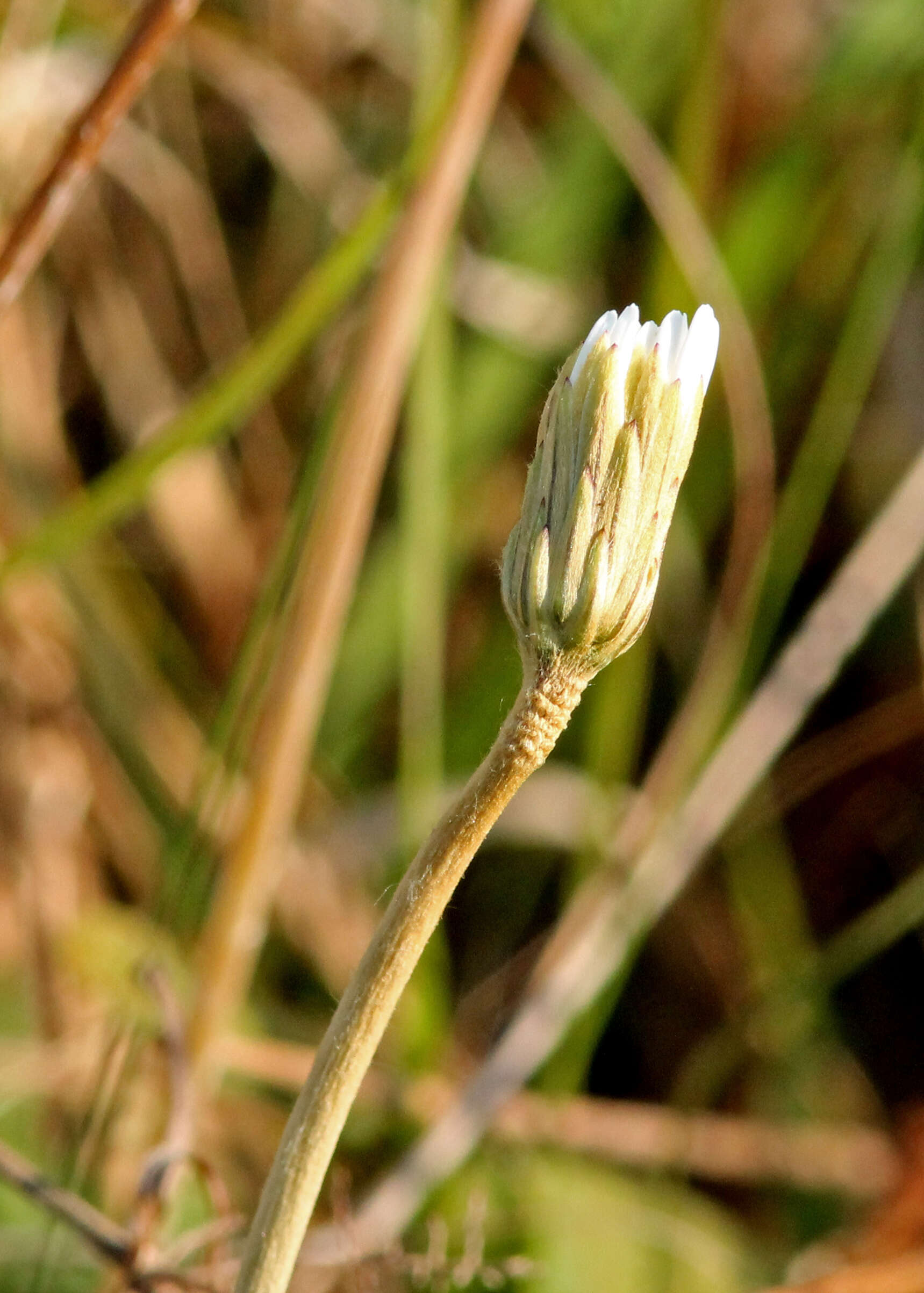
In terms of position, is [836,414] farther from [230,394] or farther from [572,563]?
[572,563]

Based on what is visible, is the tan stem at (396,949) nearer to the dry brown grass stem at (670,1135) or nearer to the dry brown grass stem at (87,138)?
the dry brown grass stem at (87,138)

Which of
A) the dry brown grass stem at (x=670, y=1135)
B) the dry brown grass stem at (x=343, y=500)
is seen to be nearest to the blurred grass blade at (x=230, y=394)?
the dry brown grass stem at (x=343, y=500)

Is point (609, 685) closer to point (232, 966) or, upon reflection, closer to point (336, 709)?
point (336, 709)

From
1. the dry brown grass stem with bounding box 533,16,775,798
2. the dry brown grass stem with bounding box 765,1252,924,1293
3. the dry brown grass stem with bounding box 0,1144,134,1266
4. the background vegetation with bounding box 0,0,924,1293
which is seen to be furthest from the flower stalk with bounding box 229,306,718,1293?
the dry brown grass stem with bounding box 533,16,775,798

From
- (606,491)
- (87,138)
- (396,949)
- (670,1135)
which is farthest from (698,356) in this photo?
(670,1135)

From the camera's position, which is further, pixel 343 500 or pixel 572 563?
pixel 343 500

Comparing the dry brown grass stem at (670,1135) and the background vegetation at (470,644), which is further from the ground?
the background vegetation at (470,644)

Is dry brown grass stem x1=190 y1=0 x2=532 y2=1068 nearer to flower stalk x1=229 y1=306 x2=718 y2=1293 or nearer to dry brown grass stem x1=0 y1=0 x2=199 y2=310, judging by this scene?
dry brown grass stem x1=0 y1=0 x2=199 y2=310
